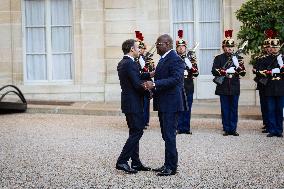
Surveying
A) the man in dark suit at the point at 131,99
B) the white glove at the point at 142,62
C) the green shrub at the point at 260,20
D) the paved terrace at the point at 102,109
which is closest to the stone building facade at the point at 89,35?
the paved terrace at the point at 102,109

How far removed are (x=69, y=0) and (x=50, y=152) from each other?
906cm

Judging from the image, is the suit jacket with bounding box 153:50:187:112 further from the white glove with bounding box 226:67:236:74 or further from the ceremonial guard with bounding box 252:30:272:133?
the ceremonial guard with bounding box 252:30:272:133

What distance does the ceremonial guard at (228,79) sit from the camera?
38.7ft

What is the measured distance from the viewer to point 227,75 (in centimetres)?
1191

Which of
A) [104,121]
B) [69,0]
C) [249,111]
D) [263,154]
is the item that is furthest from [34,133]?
[69,0]

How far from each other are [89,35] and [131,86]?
31.7 feet

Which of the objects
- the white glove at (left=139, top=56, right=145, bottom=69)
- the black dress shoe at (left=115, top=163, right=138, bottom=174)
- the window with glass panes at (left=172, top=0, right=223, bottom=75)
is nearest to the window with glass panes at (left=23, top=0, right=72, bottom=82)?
the window with glass panes at (left=172, top=0, right=223, bottom=75)

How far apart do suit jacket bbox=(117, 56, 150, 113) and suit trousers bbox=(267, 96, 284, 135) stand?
4.21 m

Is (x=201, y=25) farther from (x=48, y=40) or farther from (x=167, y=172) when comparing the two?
(x=167, y=172)

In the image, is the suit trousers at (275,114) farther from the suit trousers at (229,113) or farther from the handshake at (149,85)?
the handshake at (149,85)

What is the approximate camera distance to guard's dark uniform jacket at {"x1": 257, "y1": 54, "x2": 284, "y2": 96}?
1152 centimetres

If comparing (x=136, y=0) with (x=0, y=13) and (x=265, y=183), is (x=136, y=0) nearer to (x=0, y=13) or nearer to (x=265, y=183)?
(x=0, y=13)

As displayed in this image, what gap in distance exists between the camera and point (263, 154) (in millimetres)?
9281

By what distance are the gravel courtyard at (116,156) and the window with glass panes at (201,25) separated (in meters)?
4.42
